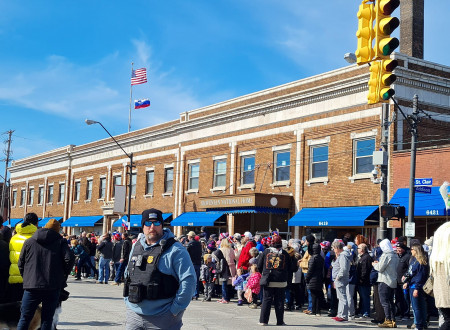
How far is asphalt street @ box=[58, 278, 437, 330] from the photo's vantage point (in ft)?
39.9

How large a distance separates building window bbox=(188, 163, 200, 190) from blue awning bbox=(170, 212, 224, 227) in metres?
1.79

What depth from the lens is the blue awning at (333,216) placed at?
2395 cm

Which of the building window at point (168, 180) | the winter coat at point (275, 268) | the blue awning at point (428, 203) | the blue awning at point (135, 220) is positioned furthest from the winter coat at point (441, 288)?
the building window at point (168, 180)

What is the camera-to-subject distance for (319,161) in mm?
27453

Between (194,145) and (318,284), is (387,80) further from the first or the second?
(194,145)

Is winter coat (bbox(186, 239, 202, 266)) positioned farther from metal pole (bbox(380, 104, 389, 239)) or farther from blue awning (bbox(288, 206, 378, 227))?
blue awning (bbox(288, 206, 378, 227))

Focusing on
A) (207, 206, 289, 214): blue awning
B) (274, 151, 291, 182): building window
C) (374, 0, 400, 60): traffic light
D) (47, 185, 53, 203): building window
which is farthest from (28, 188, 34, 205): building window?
(374, 0, 400, 60): traffic light

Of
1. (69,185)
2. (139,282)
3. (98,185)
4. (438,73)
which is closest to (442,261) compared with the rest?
(139,282)

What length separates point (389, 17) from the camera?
9086 millimetres

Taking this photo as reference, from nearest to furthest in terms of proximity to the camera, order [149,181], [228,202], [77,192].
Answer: [228,202], [149,181], [77,192]

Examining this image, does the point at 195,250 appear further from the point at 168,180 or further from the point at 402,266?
the point at 168,180

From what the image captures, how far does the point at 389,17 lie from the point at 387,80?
1130 mm

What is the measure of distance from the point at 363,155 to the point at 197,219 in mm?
10558

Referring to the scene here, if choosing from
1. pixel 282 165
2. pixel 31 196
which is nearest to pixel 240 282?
pixel 282 165
